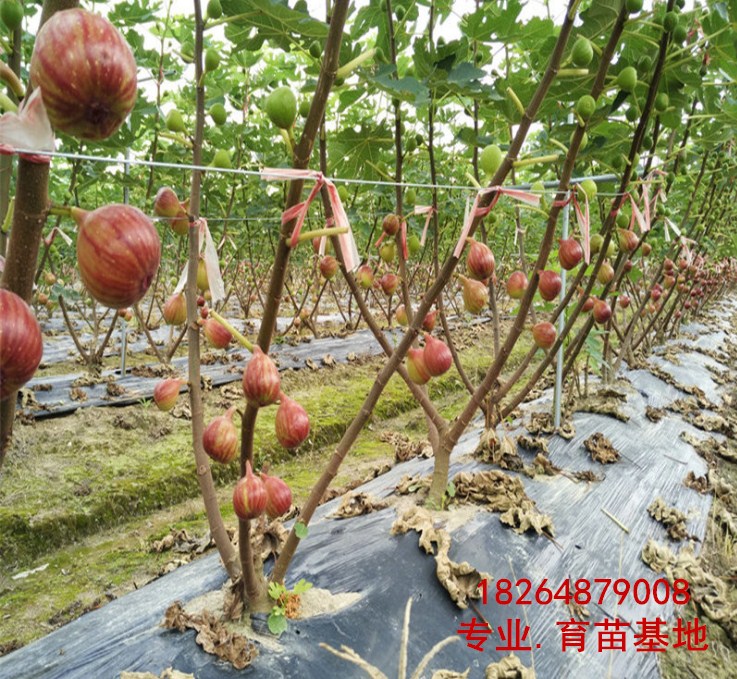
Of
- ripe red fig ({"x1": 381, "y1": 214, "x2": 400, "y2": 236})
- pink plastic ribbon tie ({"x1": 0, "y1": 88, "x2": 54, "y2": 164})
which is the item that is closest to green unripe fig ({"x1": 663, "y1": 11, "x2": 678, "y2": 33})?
ripe red fig ({"x1": 381, "y1": 214, "x2": 400, "y2": 236})

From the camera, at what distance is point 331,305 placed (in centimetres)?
1083

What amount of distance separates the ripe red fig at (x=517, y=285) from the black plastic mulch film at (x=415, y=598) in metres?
0.82

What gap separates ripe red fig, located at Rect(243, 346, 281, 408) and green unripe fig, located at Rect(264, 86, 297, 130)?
0.35 meters

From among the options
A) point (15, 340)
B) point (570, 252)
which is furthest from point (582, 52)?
point (15, 340)

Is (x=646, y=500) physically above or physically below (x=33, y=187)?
below

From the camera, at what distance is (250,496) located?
39.6 inches

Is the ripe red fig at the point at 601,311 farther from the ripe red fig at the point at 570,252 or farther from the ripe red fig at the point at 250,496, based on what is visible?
the ripe red fig at the point at 250,496

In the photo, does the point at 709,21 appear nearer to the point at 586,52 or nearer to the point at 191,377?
the point at 586,52

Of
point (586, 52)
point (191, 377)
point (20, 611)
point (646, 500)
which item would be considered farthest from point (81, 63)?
point (646, 500)

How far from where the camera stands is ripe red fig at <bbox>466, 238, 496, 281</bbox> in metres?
1.24

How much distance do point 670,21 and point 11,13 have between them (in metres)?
1.76

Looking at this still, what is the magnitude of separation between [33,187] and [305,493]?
10.2 ft

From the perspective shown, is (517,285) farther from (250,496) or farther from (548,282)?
(250,496)

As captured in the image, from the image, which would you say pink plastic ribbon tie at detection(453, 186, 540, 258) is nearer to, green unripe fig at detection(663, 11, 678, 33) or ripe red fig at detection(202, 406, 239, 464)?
ripe red fig at detection(202, 406, 239, 464)
